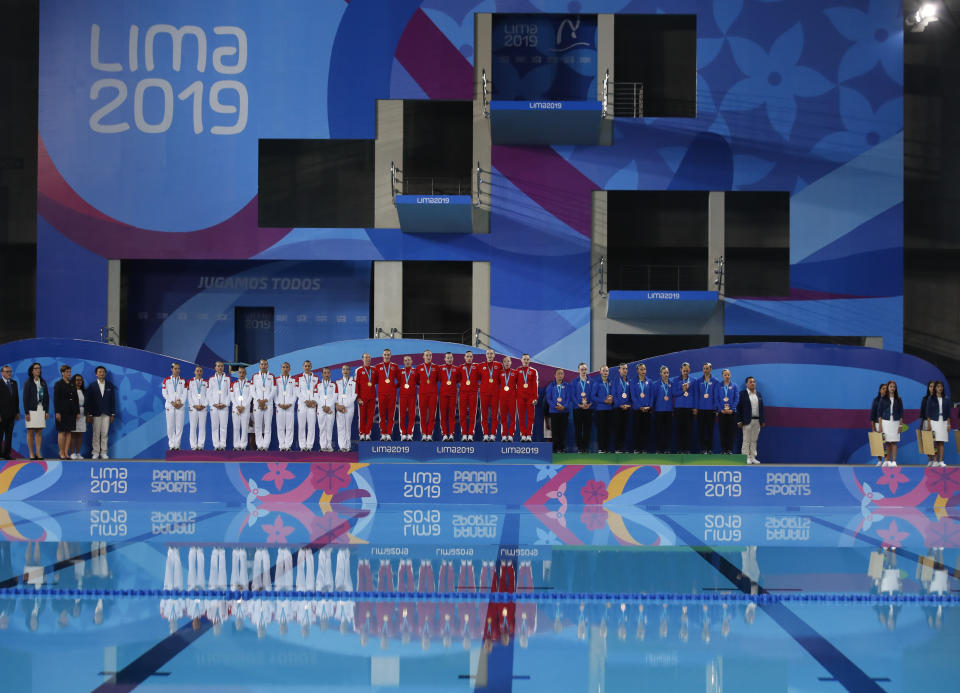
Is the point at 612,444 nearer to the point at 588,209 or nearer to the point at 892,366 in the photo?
the point at 892,366

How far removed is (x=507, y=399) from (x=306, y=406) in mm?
2966

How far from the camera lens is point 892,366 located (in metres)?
13.7

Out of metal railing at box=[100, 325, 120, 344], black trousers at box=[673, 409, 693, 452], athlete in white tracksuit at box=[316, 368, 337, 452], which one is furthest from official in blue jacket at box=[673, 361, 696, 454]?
metal railing at box=[100, 325, 120, 344]

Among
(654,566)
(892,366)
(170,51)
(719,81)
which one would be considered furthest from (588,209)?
(654,566)

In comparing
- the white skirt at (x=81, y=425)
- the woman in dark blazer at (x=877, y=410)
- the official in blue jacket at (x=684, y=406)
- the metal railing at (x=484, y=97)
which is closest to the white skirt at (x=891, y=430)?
the woman in dark blazer at (x=877, y=410)

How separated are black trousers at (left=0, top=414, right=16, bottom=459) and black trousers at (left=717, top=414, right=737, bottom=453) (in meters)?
10.4

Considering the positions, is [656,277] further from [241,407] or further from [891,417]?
[241,407]

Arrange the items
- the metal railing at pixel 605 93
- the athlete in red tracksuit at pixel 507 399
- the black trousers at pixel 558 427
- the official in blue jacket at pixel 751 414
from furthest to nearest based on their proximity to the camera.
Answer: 1. the metal railing at pixel 605 93
2. the black trousers at pixel 558 427
3. the official in blue jacket at pixel 751 414
4. the athlete in red tracksuit at pixel 507 399

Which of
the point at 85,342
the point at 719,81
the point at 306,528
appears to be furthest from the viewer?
the point at 719,81

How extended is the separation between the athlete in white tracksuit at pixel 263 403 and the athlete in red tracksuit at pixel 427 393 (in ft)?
7.38

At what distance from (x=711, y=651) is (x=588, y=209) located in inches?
572

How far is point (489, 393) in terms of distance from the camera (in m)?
12.7

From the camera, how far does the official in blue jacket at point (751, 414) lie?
13070 mm

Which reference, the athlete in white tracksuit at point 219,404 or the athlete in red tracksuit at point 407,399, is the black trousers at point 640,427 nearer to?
the athlete in red tracksuit at point 407,399
